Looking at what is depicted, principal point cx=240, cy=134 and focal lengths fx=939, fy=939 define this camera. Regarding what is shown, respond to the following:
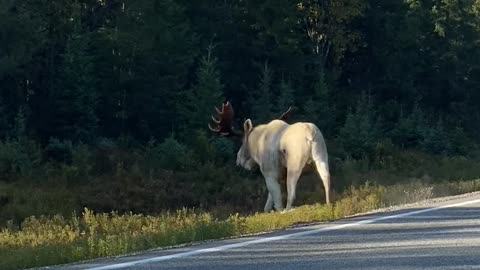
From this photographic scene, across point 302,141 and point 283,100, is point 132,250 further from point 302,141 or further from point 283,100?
point 283,100

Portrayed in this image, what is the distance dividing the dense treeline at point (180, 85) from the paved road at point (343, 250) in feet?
51.8

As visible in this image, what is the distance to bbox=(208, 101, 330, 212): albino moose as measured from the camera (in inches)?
711

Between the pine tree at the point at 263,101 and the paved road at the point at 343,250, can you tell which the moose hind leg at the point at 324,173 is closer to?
the paved road at the point at 343,250

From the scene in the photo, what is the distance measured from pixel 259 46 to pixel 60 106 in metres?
12.0

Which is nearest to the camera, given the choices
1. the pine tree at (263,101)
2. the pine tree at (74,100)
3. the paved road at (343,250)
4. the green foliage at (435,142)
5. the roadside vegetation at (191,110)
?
the paved road at (343,250)

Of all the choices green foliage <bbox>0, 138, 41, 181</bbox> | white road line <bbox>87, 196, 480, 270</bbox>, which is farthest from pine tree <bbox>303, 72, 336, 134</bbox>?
white road line <bbox>87, 196, 480, 270</bbox>

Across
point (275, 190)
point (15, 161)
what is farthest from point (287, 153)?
point (15, 161)

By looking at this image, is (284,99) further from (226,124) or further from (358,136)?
(226,124)

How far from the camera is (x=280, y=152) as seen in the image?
1911cm

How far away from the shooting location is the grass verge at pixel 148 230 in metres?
10.5

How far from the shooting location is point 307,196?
23.8m

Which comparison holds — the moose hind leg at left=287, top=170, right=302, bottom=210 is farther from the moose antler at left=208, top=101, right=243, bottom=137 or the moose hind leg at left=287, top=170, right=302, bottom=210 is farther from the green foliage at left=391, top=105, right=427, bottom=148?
the green foliage at left=391, top=105, right=427, bottom=148

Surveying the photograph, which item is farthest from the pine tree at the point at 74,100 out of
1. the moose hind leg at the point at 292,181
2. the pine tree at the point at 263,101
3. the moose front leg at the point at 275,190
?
the moose hind leg at the point at 292,181

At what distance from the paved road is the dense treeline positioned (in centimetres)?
1577
